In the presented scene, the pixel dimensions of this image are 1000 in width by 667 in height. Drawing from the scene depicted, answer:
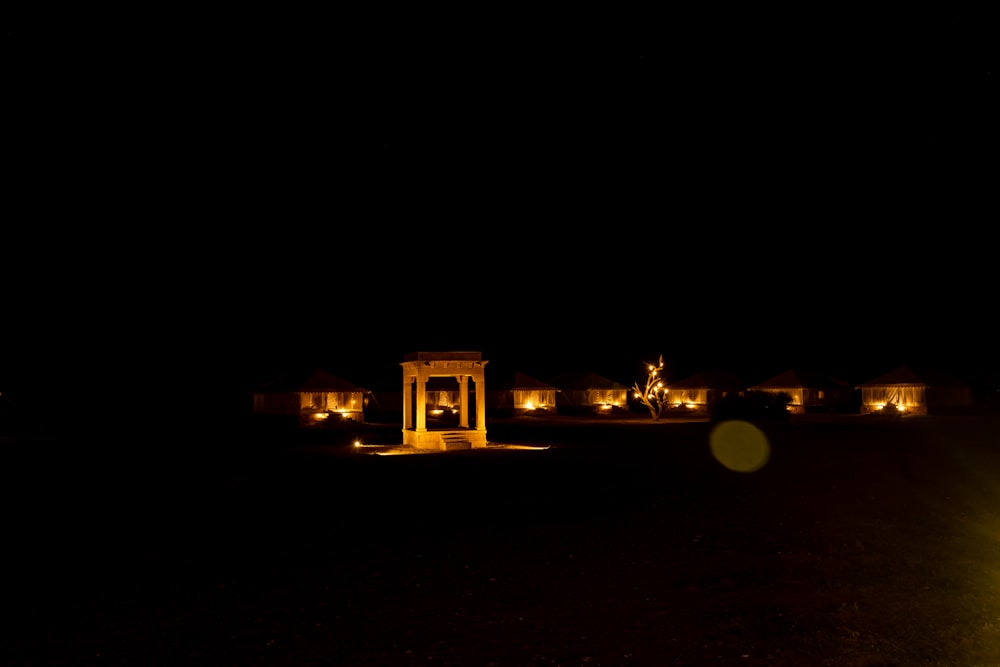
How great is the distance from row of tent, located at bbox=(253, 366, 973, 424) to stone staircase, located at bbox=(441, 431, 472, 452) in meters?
17.4

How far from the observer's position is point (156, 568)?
8.01 m

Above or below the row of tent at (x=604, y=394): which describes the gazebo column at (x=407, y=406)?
below

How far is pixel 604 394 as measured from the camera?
2132 inches

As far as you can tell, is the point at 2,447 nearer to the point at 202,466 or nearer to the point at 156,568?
the point at 202,466

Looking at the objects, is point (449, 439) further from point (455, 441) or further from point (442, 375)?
point (442, 375)

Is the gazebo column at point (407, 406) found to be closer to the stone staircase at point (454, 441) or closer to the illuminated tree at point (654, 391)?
the stone staircase at point (454, 441)

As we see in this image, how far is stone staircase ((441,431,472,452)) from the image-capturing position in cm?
2323

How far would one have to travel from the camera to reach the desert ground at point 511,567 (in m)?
5.63

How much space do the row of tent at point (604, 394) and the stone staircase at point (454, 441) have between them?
17411 mm

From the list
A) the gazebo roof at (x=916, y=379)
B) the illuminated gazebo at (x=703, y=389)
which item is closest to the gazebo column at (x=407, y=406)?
the illuminated gazebo at (x=703, y=389)

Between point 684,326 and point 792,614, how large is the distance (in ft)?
310

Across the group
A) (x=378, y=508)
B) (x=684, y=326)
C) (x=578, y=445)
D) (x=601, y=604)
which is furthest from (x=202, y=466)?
(x=684, y=326)

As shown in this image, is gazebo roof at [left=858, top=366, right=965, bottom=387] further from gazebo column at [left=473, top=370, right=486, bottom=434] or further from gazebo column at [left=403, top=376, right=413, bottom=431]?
gazebo column at [left=403, top=376, right=413, bottom=431]

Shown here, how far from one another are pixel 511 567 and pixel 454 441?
1553 centimetres
